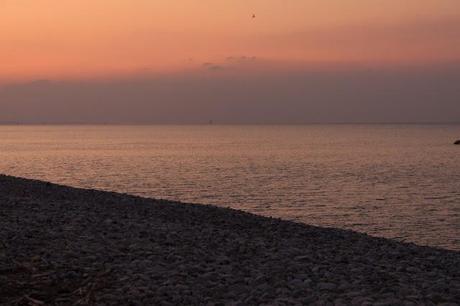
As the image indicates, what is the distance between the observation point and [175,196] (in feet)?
154

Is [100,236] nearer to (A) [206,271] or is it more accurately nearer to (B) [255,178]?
(A) [206,271]

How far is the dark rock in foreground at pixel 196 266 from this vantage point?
10.2 meters

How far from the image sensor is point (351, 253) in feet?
49.5

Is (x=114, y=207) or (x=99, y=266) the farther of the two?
(x=114, y=207)

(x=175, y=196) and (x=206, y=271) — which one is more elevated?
(x=206, y=271)

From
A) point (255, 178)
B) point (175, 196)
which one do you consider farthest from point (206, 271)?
point (255, 178)

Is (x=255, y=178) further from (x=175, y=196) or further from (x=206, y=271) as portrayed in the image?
(x=206, y=271)

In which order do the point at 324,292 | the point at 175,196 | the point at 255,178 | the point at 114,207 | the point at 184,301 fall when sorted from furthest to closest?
the point at 255,178, the point at 175,196, the point at 114,207, the point at 324,292, the point at 184,301

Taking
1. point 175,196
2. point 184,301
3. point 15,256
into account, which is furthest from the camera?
point 175,196

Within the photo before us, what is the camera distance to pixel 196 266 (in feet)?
40.4

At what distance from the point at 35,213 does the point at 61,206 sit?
9.79 ft

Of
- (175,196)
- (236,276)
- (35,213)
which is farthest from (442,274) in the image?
(175,196)

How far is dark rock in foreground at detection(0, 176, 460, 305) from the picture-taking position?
33.5 feet

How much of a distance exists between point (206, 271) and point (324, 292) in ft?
8.71
